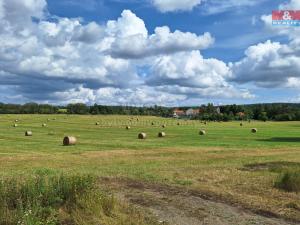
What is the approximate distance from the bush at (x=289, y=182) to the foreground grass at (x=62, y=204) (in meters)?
6.51

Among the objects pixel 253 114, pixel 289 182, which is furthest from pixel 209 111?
pixel 289 182

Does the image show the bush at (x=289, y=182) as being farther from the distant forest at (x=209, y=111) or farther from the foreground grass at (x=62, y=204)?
the distant forest at (x=209, y=111)

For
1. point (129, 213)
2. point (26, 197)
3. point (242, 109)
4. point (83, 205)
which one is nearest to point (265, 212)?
point (129, 213)

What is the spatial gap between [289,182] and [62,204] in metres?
7.89

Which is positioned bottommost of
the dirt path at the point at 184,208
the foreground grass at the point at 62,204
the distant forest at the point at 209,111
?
the dirt path at the point at 184,208

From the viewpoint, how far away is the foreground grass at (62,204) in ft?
30.6

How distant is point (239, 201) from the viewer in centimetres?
1288

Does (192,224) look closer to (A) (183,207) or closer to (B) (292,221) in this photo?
(A) (183,207)

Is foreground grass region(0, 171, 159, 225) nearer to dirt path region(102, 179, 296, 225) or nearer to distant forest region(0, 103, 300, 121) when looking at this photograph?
dirt path region(102, 179, 296, 225)

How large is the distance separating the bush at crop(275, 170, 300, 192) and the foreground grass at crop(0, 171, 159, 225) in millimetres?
6509

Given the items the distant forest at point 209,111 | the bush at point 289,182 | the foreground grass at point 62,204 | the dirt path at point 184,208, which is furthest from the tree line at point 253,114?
the foreground grass at point 62,204

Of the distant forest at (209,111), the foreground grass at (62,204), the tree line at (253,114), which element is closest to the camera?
the foreground grass at (62,204)

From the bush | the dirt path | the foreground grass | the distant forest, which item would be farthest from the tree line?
the foreground grass

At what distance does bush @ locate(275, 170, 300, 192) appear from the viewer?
14.9 m
